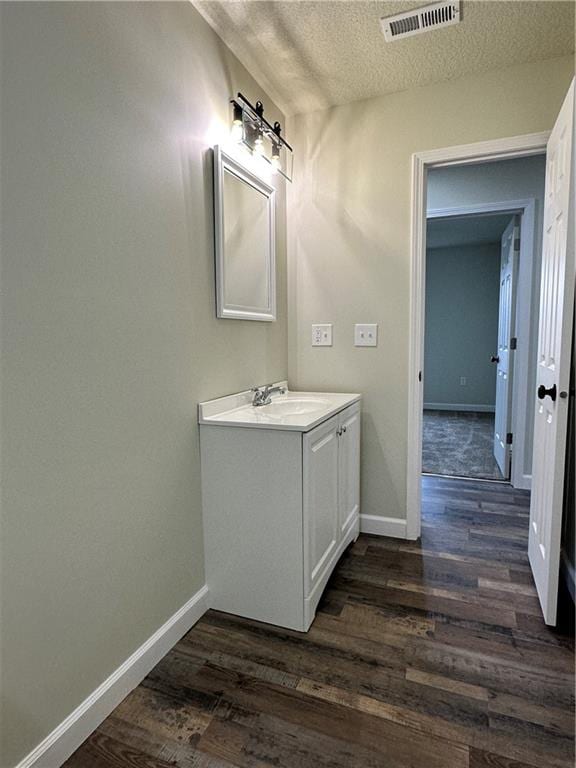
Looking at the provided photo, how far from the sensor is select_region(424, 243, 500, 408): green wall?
6.21 m

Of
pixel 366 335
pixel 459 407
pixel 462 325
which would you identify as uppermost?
pixel 462 325

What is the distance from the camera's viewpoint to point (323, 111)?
2.48 m

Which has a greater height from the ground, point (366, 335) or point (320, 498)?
point (366, 335)

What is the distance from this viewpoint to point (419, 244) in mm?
2338

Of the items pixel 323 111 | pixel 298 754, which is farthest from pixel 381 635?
pixel 323 111

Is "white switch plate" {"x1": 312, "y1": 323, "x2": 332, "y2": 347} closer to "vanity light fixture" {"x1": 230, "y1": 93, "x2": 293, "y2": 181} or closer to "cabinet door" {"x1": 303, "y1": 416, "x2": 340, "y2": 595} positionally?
"cabinet door" {"x1": 303, "y1": 416, "x2": 340, "y2": 595}

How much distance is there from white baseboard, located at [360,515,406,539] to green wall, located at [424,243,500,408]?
439 centimetres

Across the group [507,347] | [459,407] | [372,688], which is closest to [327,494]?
[372,688]

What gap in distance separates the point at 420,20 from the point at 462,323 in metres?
5.04

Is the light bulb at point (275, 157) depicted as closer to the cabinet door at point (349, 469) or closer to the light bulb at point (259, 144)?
the light bulb at point (259, 144)

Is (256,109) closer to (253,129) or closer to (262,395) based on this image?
(253,129)

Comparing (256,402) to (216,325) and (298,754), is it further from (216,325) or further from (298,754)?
(298,754)

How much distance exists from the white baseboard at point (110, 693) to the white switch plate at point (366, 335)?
1538 millimetres

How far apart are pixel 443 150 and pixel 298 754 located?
260 centimetres
